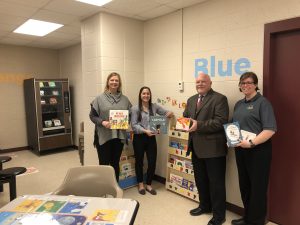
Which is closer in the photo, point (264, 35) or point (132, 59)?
point (264, 35)

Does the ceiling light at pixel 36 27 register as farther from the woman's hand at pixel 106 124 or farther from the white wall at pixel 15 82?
the woman's hand at pixel 106 124

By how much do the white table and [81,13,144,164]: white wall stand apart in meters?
2.11

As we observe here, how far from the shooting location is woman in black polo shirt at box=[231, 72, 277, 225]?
2.23 metres

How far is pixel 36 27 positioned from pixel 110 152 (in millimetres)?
2629

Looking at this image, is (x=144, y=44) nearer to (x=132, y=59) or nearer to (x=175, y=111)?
(x=132, y=59)

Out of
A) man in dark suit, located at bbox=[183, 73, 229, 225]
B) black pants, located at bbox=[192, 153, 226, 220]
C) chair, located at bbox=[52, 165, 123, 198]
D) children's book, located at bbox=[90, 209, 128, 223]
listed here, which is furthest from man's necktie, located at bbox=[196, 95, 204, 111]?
children's book, located at bbox=[90, 209, 128, 223]

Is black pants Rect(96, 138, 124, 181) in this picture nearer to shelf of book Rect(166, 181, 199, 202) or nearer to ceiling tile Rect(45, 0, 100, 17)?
shelf of book Rect(166, 181, 199, 202)

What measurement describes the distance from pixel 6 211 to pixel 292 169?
2.44m

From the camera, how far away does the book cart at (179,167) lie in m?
3.19

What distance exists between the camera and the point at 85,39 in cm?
371

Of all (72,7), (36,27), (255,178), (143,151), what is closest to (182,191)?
(143,151)

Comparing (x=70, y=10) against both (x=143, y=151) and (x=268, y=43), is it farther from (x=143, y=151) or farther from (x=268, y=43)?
(x=268, y=43)

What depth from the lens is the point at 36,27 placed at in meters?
4.21

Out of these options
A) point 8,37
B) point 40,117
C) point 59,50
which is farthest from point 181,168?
point 59,50
